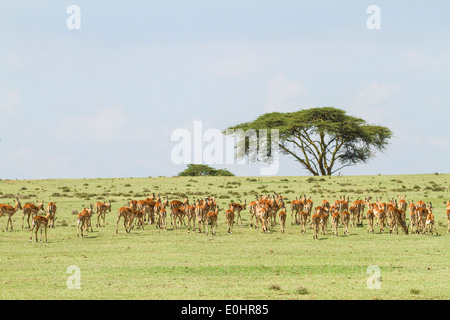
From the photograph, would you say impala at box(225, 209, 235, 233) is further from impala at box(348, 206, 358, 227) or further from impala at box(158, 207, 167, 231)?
impala at box(348, 206, 358, 227)

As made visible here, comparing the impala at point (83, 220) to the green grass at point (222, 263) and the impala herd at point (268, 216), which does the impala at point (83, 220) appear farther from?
the green grass at point (222, 263)

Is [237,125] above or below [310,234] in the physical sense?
above

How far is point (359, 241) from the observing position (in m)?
27.0

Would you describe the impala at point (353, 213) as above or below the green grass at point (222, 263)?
above

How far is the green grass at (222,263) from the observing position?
1595cm

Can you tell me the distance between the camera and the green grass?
1595 cm

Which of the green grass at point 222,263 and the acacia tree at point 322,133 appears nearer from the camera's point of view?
the green grass at point 222,263

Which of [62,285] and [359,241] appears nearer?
[62,285]

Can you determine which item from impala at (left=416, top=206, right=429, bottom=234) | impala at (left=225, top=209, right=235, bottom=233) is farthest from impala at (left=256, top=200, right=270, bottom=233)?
impala at (left=416, top=206, right=429, bottom=234)

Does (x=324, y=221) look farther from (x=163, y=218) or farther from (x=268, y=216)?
(x=163, y=218)

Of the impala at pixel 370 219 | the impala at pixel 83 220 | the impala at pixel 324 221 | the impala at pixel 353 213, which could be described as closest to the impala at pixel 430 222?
the impala at pixel 370 219

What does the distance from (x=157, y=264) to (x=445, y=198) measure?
109ft

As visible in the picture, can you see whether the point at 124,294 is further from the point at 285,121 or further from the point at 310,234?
the point at 285,121
